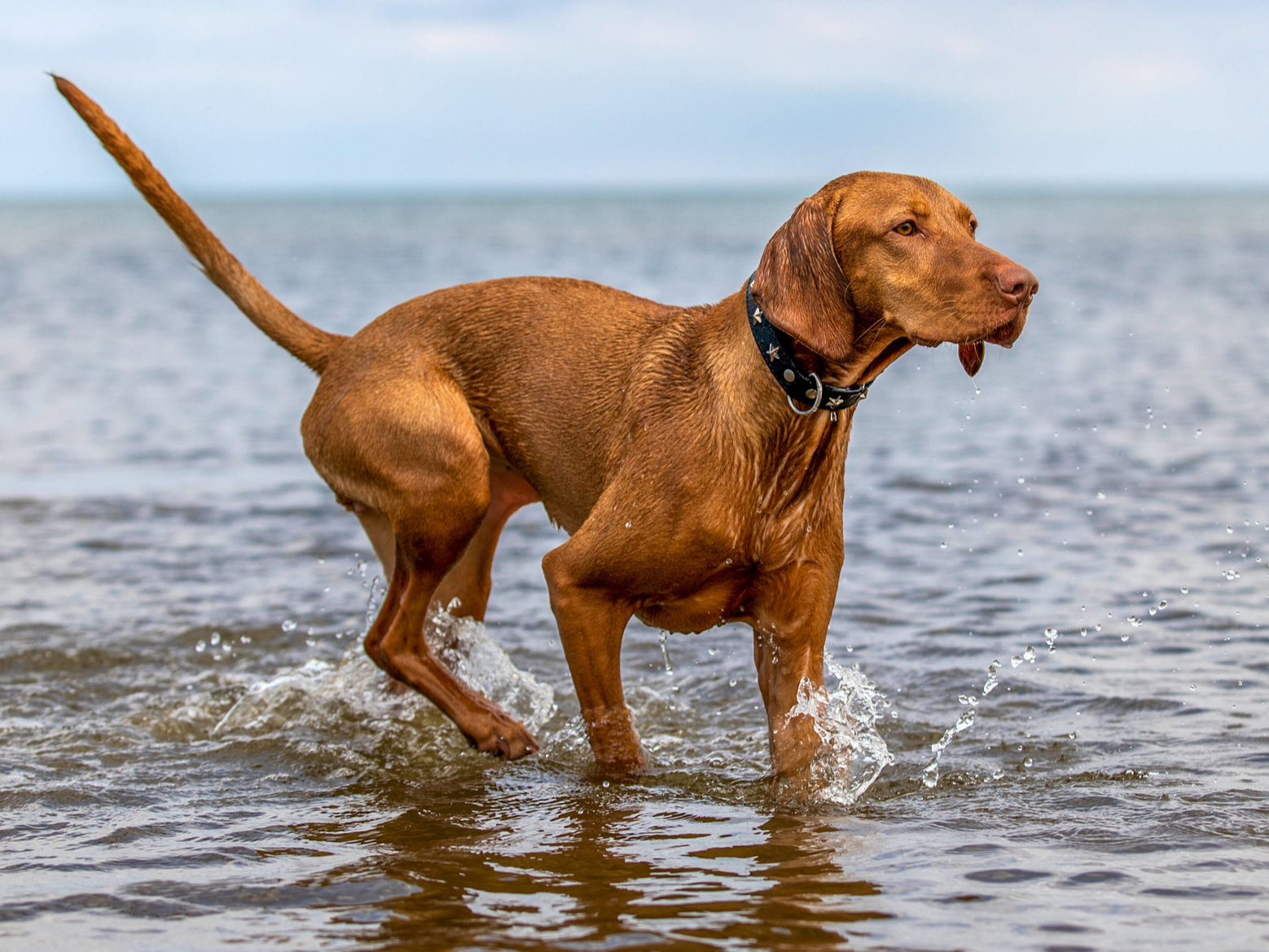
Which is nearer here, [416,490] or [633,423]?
[633,423]

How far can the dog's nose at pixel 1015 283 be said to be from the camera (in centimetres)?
366

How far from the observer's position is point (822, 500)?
4.36m

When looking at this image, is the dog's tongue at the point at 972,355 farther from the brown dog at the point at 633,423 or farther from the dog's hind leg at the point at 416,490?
the dog's hind leg at the point at 416,490

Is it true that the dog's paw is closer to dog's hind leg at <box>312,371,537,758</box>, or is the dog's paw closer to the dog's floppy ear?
dog's hind leg at <box>312,371,537,758</box>

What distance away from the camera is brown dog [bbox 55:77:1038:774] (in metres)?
3.93

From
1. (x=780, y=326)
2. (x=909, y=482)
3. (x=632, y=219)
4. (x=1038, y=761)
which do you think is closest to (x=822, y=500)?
(x=780, y=326)

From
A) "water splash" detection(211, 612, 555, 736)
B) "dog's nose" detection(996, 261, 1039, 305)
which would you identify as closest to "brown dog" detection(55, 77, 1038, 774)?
"dog's nose" detection(996, 261, 1039, 305)

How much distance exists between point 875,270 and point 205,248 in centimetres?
255

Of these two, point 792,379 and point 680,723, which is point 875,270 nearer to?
point 792,379

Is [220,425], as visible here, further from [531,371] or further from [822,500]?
[822,500]

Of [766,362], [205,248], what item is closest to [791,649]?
[766,362]

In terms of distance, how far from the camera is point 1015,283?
144 inches

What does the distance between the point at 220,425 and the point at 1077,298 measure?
14638 millimetres

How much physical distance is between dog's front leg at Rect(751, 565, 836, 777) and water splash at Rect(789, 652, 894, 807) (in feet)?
0.07
